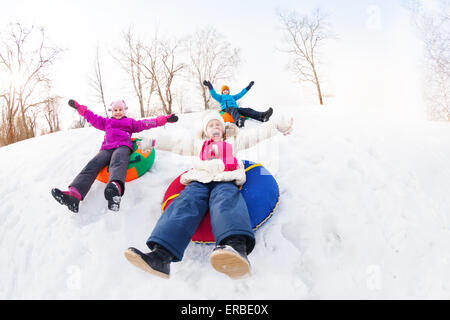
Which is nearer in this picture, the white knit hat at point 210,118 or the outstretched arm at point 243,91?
the white knit hat at point 210,118

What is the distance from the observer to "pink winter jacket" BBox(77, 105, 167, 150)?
2947mm

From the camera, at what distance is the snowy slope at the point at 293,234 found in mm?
1671

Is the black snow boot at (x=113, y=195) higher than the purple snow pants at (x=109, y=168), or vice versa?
the purple snow pants at (x=109, y=168)

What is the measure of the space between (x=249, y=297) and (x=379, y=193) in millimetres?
1869

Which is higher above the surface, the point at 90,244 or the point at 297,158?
the point at 297,158

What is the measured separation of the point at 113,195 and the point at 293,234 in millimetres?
1842

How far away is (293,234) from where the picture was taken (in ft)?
6.73

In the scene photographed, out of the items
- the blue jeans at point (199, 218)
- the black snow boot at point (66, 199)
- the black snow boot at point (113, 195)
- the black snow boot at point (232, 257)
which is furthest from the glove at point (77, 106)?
the black snow boot at point (232, 257)

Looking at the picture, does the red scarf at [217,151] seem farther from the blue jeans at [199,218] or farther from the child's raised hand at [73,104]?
the child's raised hand at [73,104]

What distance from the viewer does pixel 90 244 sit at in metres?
2.10

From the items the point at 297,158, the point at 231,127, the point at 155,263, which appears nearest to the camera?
the point at 155,263

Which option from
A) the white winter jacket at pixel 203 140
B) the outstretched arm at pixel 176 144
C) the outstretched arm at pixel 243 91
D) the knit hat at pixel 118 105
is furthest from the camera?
the outstretched arm at pixel 243 91
